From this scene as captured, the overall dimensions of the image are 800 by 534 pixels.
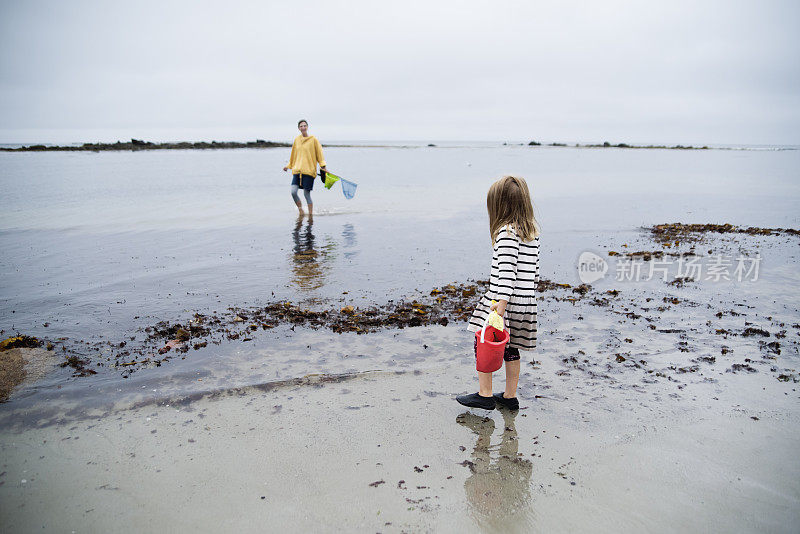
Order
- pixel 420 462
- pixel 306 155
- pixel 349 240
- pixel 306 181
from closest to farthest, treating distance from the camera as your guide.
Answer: pixel 420 462, pixel 349 240, pixel 306 155, pixel 306 181

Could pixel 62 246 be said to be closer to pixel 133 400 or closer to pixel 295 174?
pixel 295 174

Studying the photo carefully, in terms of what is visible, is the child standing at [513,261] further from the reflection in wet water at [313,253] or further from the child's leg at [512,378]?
the reflection in wet water at [313,253]

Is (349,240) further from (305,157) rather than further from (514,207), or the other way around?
(514,207)

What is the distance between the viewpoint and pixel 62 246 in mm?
10789

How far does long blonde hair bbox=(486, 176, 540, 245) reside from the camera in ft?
12.6

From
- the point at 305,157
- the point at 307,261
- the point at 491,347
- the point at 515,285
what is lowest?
the point at 307,261

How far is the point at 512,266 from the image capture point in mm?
3832

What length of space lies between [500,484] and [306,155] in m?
12.0

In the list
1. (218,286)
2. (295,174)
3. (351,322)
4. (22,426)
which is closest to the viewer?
(22,426)

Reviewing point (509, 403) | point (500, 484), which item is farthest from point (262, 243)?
point (500, 484)

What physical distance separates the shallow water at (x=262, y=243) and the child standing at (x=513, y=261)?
324 centimetres

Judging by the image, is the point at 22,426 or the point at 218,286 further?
the point at 218,286

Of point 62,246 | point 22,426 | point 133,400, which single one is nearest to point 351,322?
point 133,400

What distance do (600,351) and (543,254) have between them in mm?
5206
